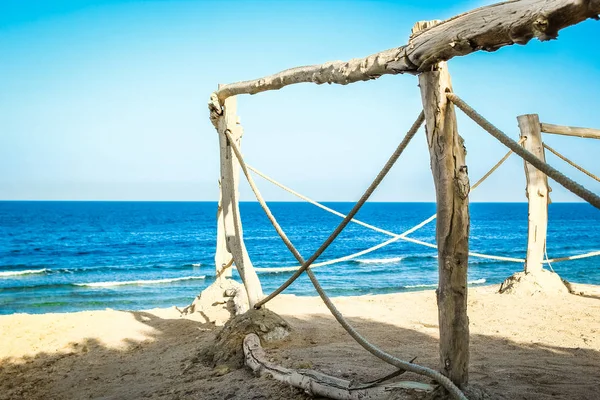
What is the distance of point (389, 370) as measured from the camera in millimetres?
3086

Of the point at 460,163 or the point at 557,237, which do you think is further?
the point at 557,237

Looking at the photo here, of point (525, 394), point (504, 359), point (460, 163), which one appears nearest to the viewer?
point (460, 163)

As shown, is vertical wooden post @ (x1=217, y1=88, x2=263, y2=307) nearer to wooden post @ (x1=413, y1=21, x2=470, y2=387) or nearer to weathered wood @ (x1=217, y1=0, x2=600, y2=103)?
weathered wood @ (x1=217, y1=0, x2=600, y2=103)

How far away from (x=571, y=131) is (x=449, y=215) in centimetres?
418

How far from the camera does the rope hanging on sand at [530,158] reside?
70.0 inches

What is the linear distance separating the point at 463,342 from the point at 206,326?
369 centimetres

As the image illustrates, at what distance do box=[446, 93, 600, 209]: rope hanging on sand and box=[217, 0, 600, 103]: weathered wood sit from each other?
0.76 ft

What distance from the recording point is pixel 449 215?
236cm

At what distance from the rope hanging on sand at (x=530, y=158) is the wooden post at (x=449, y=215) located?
10 centimetres

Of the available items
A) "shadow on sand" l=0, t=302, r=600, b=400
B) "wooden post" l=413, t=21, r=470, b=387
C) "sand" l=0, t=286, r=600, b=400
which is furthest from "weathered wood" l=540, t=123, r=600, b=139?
"wooden post" l=413, t=21, r=470, b=387

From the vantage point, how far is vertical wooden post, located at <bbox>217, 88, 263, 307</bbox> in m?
4.36

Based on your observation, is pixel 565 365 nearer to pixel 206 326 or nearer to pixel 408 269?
pixel 206 326

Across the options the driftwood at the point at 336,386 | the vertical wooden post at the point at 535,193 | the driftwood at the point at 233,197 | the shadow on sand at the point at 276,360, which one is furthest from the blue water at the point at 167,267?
the driftwood at the point at 336,386

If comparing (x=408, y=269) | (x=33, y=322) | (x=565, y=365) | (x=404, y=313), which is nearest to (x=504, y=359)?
(x=565, y=365)
